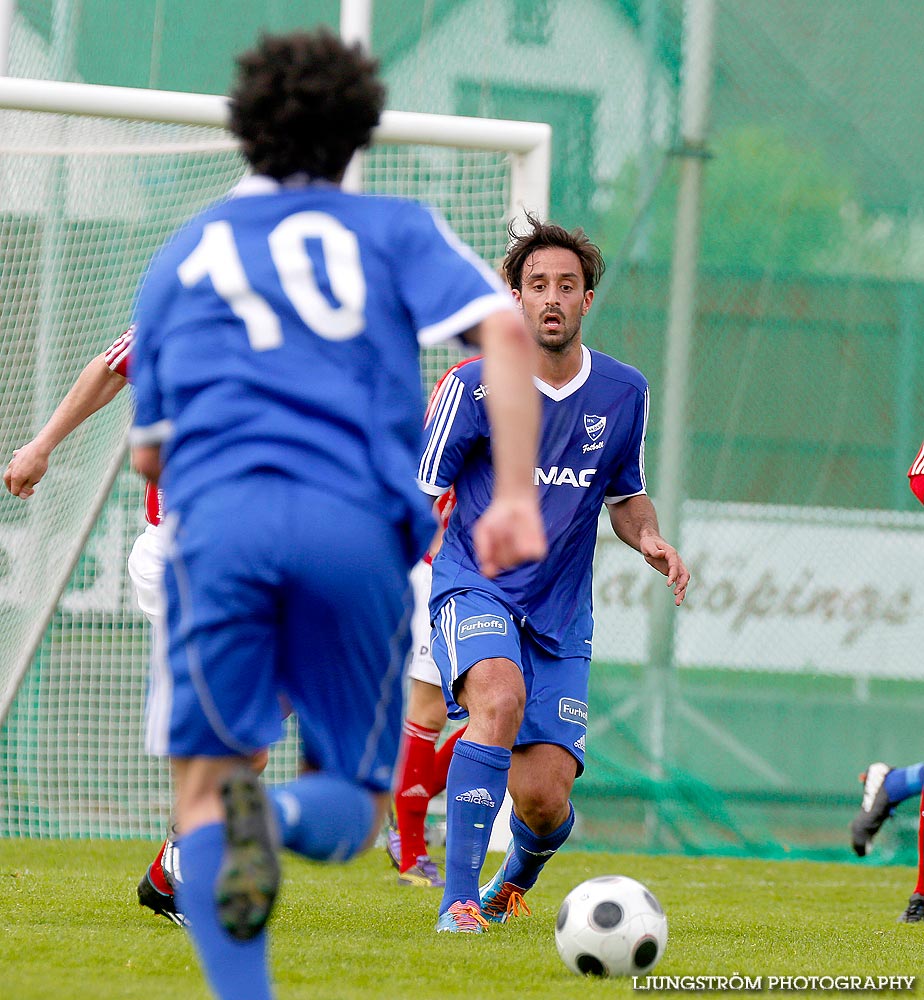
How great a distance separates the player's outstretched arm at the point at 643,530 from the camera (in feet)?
14.7

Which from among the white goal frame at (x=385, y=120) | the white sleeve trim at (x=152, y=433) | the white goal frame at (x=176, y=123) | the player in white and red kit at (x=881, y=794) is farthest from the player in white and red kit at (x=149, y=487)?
the player in white and red kit at (x=881, y=794)

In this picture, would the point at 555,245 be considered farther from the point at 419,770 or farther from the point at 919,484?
the point at 419,770

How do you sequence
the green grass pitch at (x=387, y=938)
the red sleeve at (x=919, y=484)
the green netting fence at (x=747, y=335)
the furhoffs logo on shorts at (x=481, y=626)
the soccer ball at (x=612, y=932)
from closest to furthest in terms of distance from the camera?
1. the green grass pitch at (x=387, y=938)
2. the soccer ball at (x=612, y=932)
3. the furhoffs logo on shorts at (x=481, y=626)
4. the red sleeve at (x=919, y=484)
5. the green netting fence at (x=747, y=335)

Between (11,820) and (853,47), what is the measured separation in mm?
6836

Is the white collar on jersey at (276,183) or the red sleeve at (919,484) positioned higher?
the white collar on jersey at (276,183)

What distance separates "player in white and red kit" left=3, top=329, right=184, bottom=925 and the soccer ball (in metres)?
1.23

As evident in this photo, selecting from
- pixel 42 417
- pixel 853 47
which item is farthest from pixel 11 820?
pixel 853 47

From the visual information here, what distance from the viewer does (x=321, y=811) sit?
2459mm

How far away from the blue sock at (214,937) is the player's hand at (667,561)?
2.09 metres

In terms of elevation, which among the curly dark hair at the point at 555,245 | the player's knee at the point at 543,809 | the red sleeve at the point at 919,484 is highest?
the curly dark hair at the point at 555,245

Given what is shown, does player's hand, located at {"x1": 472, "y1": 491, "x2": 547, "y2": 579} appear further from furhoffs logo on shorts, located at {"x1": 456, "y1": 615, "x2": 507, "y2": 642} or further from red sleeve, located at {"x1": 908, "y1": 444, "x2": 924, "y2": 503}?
red sleeve, located at {"x1": 908, "y1": 444, "x2": 924, "y2": 503}

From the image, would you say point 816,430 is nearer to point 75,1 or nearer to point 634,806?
point 634,806

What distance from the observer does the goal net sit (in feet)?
23.1

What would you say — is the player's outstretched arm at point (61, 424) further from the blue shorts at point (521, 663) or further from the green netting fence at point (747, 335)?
the green netting fence at point (747, 335)
